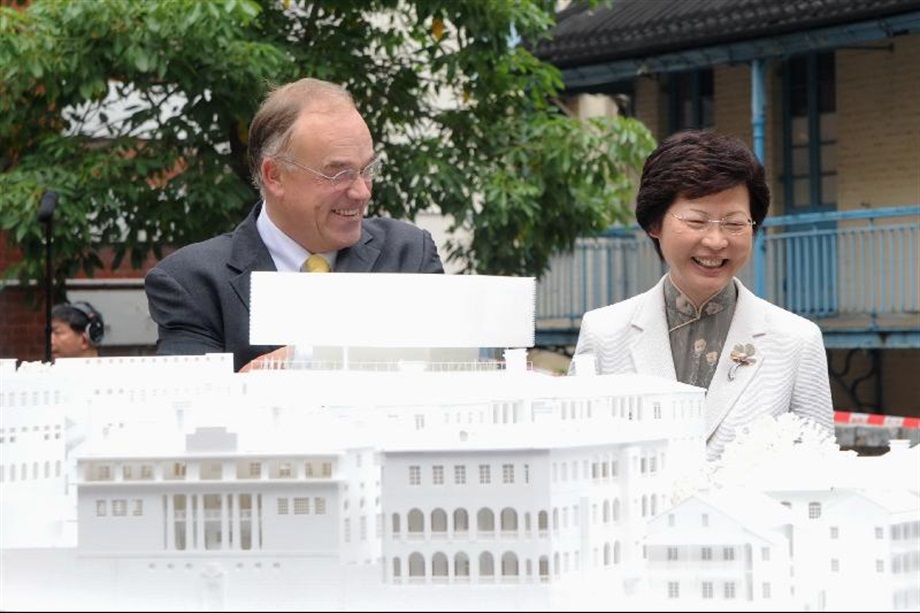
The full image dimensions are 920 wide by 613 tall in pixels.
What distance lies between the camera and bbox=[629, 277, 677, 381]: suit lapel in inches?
266

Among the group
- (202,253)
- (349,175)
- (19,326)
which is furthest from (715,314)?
(19,326)

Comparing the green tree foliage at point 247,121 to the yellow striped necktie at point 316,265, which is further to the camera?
the green tree foliage at point 247,121

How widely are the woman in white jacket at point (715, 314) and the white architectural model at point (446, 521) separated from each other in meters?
2.10

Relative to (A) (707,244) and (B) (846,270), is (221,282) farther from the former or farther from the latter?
(B) (846,270)

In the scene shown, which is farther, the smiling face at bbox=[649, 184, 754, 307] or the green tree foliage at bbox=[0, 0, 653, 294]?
the green tree foliage at bbox=[0, 0, 653, 294]

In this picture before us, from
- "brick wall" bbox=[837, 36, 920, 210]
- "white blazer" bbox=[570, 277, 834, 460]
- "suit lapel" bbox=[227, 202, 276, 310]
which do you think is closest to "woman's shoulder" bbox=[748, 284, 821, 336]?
"white blazer" bbox=[570, 277, 834, 460]

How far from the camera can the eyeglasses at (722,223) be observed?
6359 mm

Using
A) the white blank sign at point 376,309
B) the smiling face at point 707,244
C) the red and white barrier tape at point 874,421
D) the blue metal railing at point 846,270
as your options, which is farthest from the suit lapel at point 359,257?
the red and white barrier tape at point 874,421

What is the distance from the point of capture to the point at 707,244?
253 inches

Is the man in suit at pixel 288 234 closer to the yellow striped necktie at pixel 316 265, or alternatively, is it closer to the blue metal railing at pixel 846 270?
the yellow striped necktie at pixel 316 265

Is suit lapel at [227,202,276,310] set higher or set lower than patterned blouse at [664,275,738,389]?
higher

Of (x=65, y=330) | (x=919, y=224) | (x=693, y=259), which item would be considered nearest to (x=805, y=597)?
(x=693, y=259)

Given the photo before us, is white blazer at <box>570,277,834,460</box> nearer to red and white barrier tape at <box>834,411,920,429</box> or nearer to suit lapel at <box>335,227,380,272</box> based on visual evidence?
suit lapel at <box>335,227,380,272</box>

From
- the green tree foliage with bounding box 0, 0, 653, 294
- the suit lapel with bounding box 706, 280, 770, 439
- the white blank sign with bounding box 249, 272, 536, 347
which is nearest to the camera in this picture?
the white blank sign with bounding box 249, 272, 536, 347
